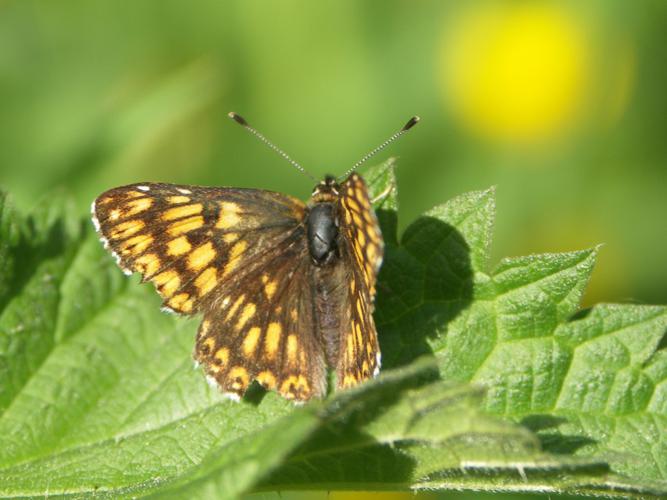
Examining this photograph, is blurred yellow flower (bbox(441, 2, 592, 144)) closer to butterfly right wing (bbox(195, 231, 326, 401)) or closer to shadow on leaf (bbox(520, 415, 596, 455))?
butterfly right wing (bbox(195, 231, 326, 401))

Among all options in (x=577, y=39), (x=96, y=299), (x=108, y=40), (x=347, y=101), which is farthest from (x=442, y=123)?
(x=96, y=299)

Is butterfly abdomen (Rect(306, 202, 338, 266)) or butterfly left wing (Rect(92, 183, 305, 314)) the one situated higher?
butterfly left wing (Rect(92, 183, 305, 314))

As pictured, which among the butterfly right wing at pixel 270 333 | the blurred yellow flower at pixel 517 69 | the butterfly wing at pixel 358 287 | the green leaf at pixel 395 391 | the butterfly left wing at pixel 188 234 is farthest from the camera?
the blurred yellow flower at pixel 517 69

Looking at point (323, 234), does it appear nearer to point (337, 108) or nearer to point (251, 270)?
point (251, 270)

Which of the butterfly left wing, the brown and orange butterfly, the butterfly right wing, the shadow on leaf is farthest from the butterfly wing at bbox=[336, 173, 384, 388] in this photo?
the shadow on leaf

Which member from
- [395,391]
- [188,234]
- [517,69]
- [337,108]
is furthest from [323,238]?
[517,69]

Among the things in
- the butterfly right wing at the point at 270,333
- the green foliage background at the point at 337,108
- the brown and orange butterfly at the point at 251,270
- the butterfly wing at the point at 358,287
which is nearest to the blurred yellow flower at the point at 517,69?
the green foliage background at the point at 337,108

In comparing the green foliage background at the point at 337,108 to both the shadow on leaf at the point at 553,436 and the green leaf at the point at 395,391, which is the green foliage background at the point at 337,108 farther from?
the shadow on leaf at the point at 553,436
